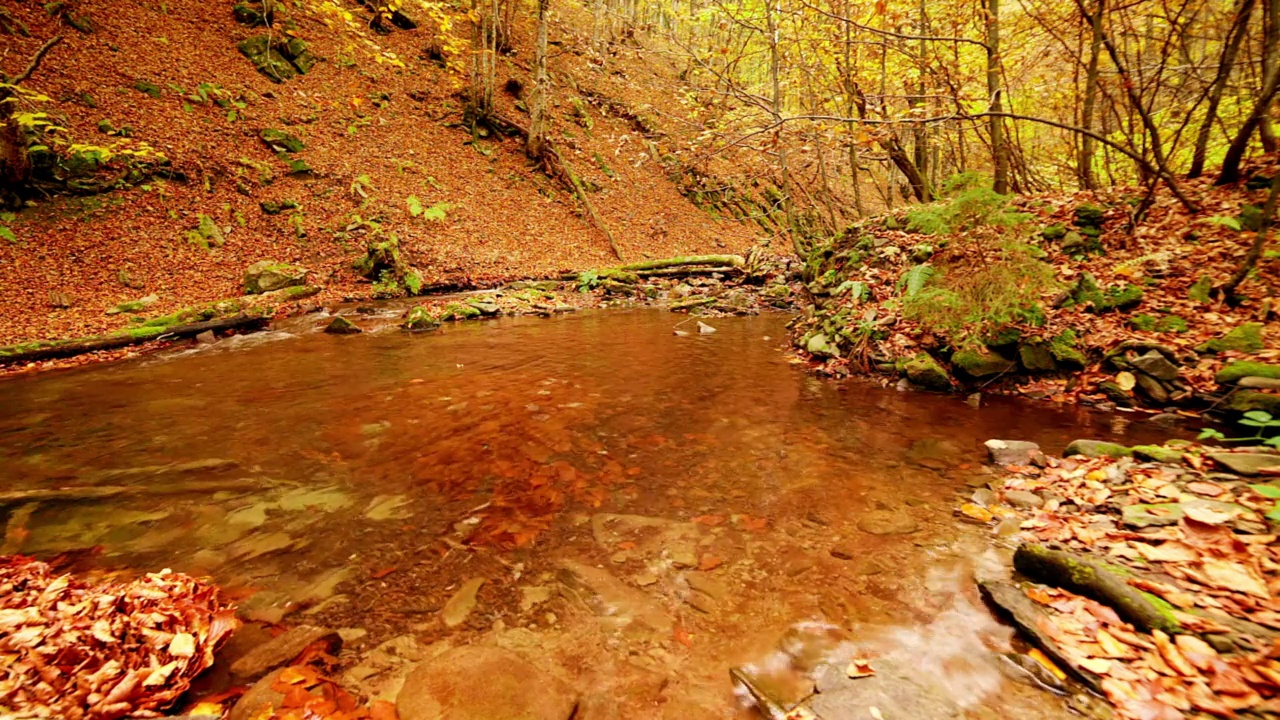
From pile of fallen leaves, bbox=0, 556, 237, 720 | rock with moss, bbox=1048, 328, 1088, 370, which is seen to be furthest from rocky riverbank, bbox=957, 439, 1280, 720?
pile of fallen leaves, bbox=0, 556, 237, 720

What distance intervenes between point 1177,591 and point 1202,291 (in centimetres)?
489

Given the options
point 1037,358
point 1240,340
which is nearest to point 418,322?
point 1037,358

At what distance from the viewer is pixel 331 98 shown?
16844mm

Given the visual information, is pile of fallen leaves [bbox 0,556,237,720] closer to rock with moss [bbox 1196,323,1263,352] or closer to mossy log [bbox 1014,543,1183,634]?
mossy log [bbox 1014,543,1183,634]

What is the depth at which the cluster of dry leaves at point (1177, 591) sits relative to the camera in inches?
73.3

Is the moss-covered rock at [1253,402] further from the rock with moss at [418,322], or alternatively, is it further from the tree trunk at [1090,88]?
the rock with moss at [418,322]

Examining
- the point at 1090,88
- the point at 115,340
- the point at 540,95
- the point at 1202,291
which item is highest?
the point at 540,95

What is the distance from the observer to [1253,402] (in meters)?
3.99

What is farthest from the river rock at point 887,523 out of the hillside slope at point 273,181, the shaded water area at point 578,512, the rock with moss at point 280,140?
the rock with moss at point 280,140

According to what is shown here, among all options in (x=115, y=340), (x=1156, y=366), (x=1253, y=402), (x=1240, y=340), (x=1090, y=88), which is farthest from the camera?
(x=115, y=340)

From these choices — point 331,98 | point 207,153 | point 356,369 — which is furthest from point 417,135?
point 356,369

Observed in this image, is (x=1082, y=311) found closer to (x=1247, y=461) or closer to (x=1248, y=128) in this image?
(x=1248, y=128)

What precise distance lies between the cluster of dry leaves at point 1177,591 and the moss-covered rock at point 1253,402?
1379 millimetres

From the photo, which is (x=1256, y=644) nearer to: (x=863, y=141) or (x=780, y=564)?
(x=780, y=564)
